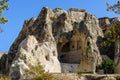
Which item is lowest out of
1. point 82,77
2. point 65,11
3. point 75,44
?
point 82,77

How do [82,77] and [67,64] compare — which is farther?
[67,64]

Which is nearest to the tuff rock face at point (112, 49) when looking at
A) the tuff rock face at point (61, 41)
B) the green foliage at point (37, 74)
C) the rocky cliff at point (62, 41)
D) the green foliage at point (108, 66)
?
the green foliage at point (108, 66)

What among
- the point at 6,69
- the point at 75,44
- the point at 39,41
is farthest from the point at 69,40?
the point at 6,69

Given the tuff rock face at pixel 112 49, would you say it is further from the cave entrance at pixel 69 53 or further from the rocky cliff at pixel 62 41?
the cave entrance at pixel 69 53

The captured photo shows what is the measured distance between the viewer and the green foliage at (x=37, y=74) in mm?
46384

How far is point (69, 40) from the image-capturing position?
65625mm

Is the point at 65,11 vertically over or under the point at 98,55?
over

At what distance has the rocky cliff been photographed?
2312 inches

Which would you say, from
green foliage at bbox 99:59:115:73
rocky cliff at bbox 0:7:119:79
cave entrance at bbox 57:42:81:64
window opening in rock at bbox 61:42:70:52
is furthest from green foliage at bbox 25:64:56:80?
window opening in rock at bbox 61:42:70:52

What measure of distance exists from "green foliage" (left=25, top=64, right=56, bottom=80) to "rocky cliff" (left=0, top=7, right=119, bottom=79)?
6.71 metres

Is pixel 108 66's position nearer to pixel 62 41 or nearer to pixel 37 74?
pixel 62 41

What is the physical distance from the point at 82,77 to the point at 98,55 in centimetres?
998

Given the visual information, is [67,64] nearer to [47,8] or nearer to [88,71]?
[88,71]

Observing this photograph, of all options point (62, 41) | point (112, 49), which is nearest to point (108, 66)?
point (112, 49)
